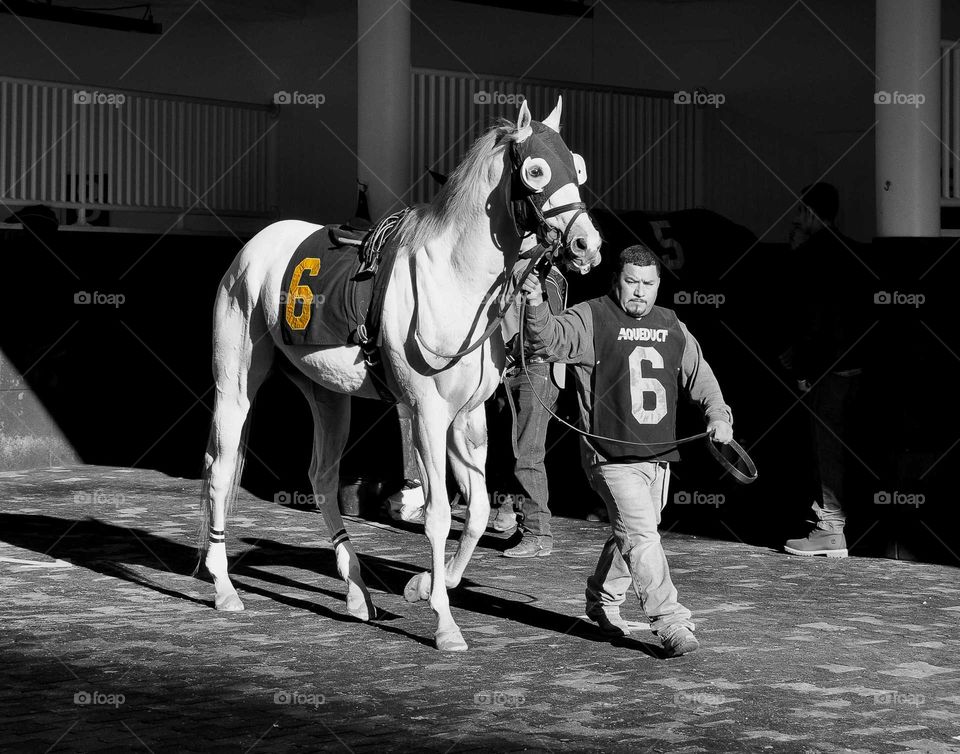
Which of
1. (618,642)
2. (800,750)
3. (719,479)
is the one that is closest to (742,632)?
(618,642)

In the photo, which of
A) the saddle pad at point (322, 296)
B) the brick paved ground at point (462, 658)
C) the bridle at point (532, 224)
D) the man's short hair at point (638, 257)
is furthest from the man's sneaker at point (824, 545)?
the saddle pad at point (322, 296)

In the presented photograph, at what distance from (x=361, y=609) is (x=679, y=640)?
1680 mm

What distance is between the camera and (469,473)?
6918 millimetres

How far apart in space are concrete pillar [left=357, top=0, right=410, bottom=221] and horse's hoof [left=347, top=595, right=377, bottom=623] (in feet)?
16.4

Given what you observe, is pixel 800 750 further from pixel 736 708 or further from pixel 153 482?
pixel 153 482

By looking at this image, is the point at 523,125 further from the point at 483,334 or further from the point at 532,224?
the point at 483,334

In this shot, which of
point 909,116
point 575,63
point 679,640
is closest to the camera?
point 679,640

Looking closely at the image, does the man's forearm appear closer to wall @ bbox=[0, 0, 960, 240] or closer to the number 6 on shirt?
the number 6 on shirt

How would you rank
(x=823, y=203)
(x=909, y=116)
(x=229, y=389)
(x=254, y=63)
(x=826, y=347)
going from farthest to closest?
(x=254, y=63), (x=909, y=116), (x=823, y=203), (x=826, y=347), (x=229, y=389)

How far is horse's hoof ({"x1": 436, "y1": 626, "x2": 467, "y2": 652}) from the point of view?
6.30 m

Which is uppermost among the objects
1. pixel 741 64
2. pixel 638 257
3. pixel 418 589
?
pixel 741 64

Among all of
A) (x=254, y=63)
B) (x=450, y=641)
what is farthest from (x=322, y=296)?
(x=254, y=63)

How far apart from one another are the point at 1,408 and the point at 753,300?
259 inches

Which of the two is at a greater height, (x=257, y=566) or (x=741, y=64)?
(x=741, y=64)
